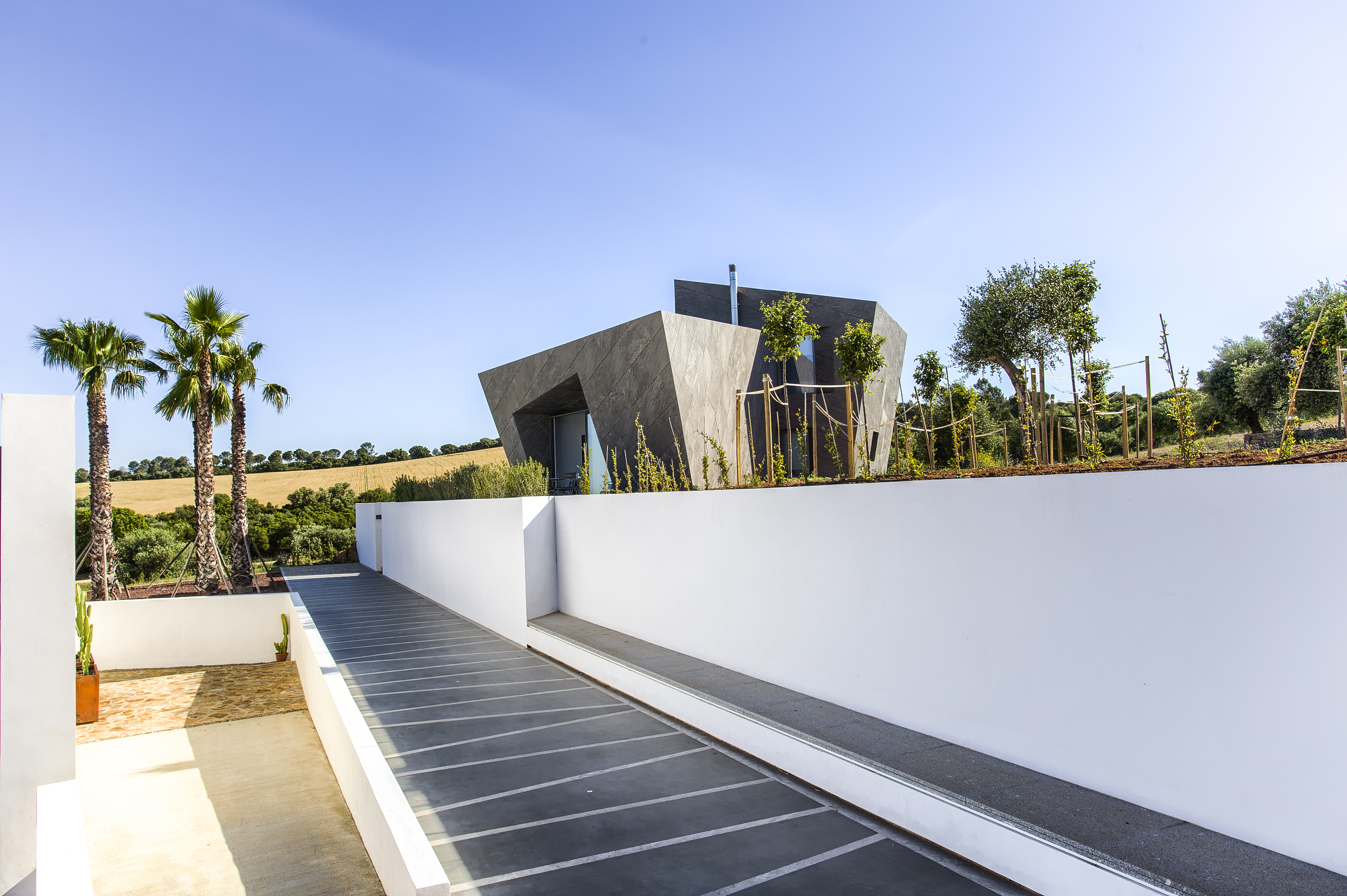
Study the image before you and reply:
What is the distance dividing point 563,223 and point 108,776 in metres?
11.6

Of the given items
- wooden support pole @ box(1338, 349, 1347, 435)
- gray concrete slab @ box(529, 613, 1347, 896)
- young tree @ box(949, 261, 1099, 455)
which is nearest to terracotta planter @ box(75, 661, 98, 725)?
gray concrete slab @ box(529, 613, 1347, 896)

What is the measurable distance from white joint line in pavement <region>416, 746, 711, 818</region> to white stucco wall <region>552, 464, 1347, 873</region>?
1.12 meters

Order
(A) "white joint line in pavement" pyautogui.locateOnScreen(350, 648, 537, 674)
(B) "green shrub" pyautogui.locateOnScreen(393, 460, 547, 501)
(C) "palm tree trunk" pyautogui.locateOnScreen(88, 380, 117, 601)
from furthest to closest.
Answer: (C) "palm tree trunk" pyautogui.locateOnScreen(88, 380, 117, 601), (B) "green shrub" pyautogui.locateOnScreen(393, 460, 547, 501), (A) "white joint line in pavement" pyautogui.locateOnScreen(350, 648, 537, 674)

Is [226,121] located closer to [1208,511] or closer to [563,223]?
[563,223]

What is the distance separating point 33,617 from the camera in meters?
4.28

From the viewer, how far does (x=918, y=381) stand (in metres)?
26.1

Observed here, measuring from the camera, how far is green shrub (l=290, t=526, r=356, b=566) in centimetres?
2580

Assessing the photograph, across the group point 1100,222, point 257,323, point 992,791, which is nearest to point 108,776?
point 992,791

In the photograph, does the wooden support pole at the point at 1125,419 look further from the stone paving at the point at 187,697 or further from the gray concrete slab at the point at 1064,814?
the stone paving at the point at 187,697

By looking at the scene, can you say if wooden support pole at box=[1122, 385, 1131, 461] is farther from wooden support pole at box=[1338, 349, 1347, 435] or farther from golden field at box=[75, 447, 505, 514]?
golden field at box=[75, 447, 505, 514]

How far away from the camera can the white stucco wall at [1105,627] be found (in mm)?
2699

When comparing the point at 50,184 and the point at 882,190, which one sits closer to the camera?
the point at 882,190

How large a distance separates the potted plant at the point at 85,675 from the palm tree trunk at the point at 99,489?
8767mm

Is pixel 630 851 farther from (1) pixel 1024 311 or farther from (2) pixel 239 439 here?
(1) pixel 1024 311
